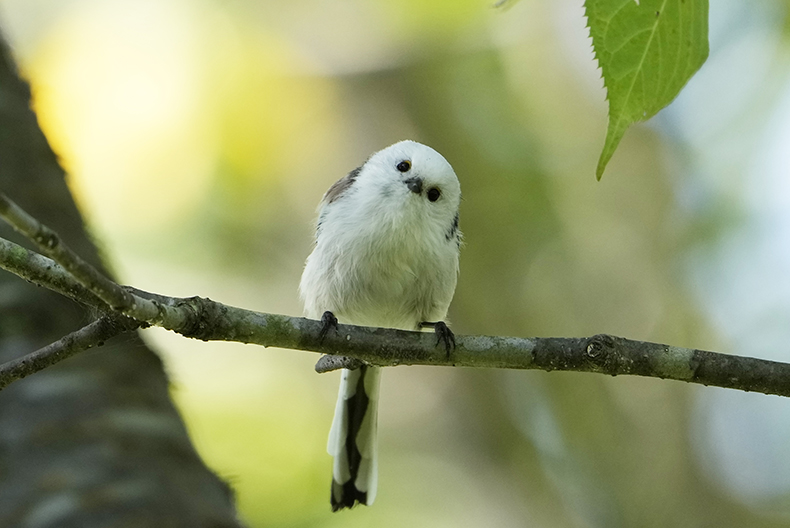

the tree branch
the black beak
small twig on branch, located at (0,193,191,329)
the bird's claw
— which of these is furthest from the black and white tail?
small twig on branch, located at (0,193,191,329)

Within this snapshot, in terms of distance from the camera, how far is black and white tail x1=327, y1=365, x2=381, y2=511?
11.4ft

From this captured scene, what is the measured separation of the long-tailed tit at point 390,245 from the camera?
9.76ft

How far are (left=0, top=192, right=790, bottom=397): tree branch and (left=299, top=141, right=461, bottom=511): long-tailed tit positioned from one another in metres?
0.85

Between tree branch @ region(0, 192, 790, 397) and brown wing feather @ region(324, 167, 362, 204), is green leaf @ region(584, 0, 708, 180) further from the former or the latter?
brown wing feather @ region(324, 167, 362, 204)

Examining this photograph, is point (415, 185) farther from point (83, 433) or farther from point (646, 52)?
point (646, 52)

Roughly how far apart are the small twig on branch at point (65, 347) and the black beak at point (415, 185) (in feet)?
5.19

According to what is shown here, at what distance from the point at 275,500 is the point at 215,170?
96.4 inches

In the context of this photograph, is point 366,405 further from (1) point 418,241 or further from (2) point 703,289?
(2) point 703,289

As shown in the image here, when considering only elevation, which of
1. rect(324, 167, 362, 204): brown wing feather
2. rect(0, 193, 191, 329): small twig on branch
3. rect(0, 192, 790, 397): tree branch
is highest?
rect(324, 167, 362, 204): brown wing feather

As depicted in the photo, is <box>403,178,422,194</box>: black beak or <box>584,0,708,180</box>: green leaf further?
<box>403,178,422,194</box>: black beak

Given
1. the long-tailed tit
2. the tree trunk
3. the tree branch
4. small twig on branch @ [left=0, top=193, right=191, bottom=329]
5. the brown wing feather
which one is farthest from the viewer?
the brown wing feather

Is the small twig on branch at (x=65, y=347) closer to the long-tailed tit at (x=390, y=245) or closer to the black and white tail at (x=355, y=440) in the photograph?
the long-tailed tit at (x=390, y=245)

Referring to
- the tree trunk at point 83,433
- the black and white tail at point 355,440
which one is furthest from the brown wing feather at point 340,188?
the tree trunk at point 83,433

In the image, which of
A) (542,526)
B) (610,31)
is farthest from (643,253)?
(610,31)
